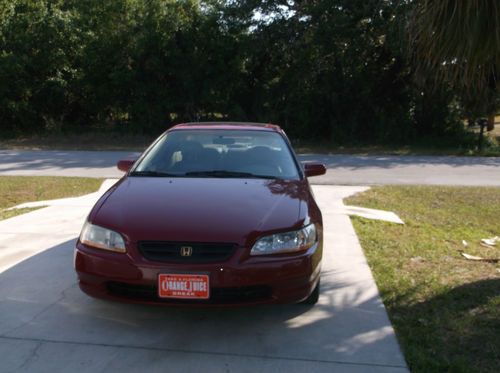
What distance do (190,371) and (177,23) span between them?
1921 centimetres

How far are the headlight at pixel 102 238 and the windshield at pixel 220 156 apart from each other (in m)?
1.10

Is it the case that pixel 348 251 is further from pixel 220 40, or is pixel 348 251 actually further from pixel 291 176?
pixel 220 40

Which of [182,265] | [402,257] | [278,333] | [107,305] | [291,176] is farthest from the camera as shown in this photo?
[402,257]

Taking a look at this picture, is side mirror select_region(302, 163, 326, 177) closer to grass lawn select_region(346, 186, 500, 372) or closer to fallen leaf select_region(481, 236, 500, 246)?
grass lawn select_region(346, 186, 500, 372)

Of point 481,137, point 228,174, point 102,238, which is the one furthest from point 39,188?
point 481,137

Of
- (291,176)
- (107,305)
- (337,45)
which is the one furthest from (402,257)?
(337,45)

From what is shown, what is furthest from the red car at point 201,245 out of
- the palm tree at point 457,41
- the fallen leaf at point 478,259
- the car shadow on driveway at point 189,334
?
the fallen leaf at point 478,259

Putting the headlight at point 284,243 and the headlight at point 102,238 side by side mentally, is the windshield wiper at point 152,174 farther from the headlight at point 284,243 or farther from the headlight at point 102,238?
the headlight at point 284,243

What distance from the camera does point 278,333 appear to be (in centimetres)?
386

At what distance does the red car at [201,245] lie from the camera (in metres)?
3.58

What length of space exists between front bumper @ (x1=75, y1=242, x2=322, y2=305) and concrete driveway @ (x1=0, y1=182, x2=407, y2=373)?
0.98 ft

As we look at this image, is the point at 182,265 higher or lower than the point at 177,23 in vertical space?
lower

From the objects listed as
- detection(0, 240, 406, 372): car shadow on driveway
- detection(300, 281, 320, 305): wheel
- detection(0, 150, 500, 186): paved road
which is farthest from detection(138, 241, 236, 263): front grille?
detection(0, 150, 500, 186): paved road

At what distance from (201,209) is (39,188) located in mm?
7099
